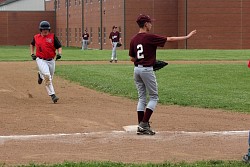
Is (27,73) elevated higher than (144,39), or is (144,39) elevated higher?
(144,39)

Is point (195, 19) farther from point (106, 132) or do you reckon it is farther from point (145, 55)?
point (106, 132)

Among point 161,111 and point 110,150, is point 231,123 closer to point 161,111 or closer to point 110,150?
point 161,111

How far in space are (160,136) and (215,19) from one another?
154 ft

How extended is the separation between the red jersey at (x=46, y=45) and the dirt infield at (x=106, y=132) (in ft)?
3.88

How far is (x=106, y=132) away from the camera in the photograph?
387 inches

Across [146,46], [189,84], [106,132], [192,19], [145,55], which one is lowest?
[189,84]

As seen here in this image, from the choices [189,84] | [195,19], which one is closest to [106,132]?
[189,84]

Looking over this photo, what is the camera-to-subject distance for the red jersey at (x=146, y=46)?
31.7 feet

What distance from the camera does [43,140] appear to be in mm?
9164

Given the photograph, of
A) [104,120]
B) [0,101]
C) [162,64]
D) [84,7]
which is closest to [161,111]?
[104,120]

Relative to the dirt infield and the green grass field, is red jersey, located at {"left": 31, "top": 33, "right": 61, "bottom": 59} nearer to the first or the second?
the dirt infield

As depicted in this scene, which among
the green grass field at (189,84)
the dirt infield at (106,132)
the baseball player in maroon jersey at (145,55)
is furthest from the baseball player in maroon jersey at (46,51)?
the baseball player in maroon jersey at (145,55)

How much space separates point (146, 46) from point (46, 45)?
5232 mm

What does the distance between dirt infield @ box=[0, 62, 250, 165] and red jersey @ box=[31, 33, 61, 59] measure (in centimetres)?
118
